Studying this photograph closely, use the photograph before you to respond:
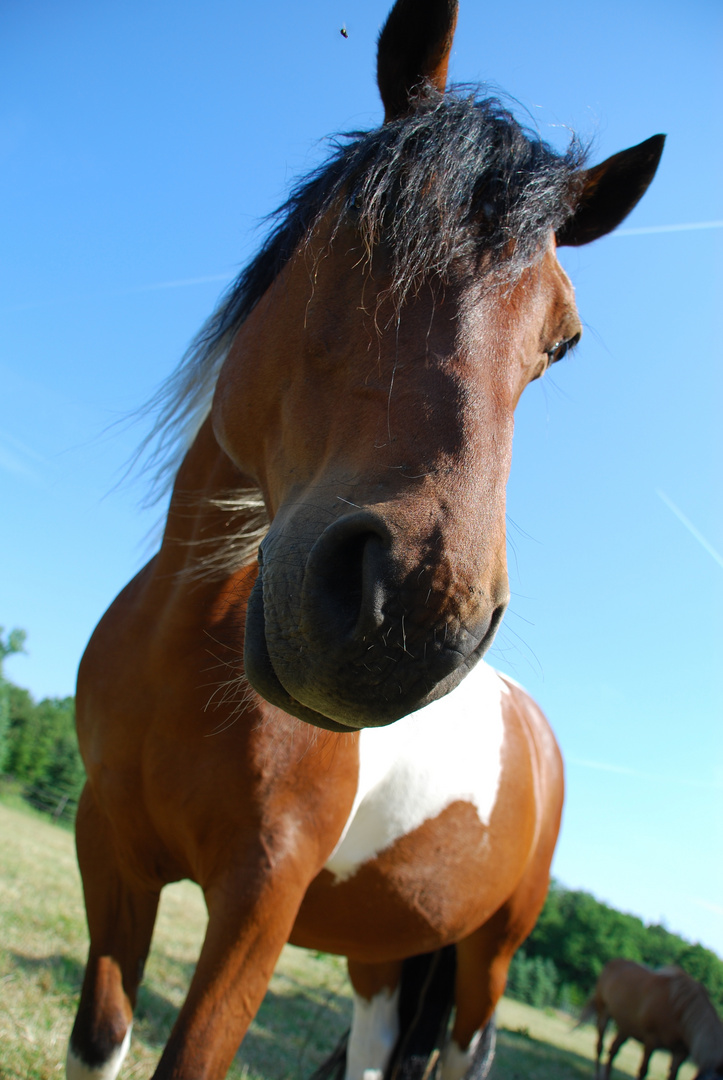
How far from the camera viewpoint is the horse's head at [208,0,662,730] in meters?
1.03

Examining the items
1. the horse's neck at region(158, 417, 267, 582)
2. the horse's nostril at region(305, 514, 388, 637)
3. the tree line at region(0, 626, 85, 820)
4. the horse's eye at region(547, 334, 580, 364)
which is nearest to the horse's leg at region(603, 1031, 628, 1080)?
the horse's neck at region(158, 417, 267, 582)

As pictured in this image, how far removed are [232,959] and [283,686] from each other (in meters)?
0.90

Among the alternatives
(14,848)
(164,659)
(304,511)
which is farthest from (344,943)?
(14,848)

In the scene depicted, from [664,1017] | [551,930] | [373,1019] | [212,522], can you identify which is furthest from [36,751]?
[212,522]

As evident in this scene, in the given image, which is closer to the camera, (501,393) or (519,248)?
(501,393)

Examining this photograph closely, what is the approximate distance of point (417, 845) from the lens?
241 cm

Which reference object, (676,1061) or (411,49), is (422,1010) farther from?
(676,1061)

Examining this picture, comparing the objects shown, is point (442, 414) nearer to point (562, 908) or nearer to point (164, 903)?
point (164, 903)

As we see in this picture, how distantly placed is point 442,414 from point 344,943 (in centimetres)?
226

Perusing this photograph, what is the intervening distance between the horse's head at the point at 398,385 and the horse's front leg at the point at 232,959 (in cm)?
73

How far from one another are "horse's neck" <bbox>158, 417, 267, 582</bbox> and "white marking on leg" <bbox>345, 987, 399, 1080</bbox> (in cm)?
278

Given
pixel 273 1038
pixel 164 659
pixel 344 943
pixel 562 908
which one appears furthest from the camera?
pixel 562 908

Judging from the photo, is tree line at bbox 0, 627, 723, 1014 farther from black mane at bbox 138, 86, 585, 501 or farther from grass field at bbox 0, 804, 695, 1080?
black mane at bbox 138, 86, 585, 501

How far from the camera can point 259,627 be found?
122 centimetres
